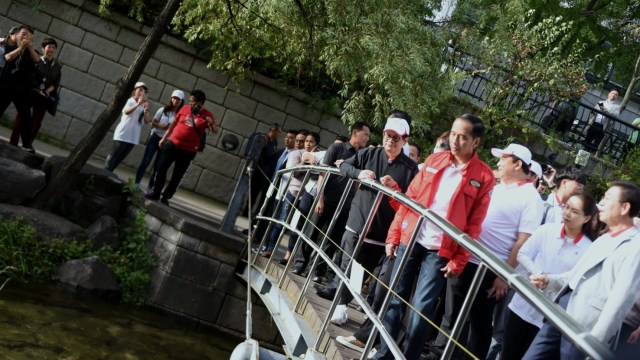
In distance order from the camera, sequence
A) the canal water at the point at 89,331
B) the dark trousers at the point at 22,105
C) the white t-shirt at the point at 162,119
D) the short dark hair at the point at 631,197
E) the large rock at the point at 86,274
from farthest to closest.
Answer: the white t-shirt at the point at 162,119 < the dark trousers at the point at 22,105 < the large rock at the point at 86,274 < the canal water at the point at 89,331 < the short dark hair at the point at 631,197

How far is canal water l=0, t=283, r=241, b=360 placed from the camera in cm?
890

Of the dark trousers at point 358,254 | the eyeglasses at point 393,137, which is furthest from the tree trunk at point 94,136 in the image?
the eyeglasses at point 393,137

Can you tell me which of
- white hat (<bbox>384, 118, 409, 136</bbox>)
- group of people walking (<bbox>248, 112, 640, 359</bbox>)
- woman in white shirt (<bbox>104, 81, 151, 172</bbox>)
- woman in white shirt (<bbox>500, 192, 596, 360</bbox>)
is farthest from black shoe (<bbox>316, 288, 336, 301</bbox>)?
woman in white shirt (<bbox>104, 81, 151, 172</bbox>)

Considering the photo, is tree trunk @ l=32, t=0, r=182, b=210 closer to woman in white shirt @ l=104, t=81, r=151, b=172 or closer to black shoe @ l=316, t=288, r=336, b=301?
woman in white shirt @ l=104, t=81, r=151, b=172

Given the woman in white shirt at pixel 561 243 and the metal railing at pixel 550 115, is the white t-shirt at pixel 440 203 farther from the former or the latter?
the metal railing at pixel 550 115

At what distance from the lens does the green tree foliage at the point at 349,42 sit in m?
12.3

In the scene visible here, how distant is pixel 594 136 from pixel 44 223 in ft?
39.4

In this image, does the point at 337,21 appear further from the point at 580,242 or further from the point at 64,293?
the point at 580,242

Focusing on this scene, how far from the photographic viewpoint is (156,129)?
12.2 metres

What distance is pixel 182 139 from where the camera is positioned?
1154 centimetres

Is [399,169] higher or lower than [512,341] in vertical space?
higher

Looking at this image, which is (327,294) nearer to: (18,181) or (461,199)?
(461,199)

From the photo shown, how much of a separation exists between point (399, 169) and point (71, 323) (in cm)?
454

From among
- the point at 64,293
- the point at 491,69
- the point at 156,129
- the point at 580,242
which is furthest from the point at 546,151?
the point at 580,242
